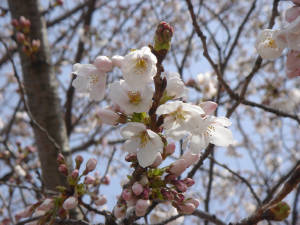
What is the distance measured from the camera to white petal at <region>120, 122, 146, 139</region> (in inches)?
37.6

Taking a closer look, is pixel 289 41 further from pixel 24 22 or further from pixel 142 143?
pixel 24 22

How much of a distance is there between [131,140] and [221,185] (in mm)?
7245

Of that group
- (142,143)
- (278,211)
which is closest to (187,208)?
(142,143)

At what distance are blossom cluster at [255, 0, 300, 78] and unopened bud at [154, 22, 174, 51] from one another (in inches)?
13.8

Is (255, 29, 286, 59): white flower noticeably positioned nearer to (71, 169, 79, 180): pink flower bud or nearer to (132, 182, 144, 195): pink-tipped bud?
(132, 182, 144, 195): pink-tipped bud

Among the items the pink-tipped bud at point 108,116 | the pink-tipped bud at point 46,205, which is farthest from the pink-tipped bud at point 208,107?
the pink-tipped bud at point 46,205

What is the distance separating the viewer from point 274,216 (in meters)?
0.69

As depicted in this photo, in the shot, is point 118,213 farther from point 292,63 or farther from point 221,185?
point 221,185

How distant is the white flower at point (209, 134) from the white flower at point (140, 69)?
0.22m

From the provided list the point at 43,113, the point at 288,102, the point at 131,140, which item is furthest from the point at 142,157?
the point at 288,102

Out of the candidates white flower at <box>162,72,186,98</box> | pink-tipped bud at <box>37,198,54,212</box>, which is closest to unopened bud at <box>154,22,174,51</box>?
white flower at <box>162,72,186,98</box>

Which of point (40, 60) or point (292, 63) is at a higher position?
point (40, 60)

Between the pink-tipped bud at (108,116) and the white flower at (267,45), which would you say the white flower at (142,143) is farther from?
the white flower at (267,45)

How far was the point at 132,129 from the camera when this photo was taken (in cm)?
99
